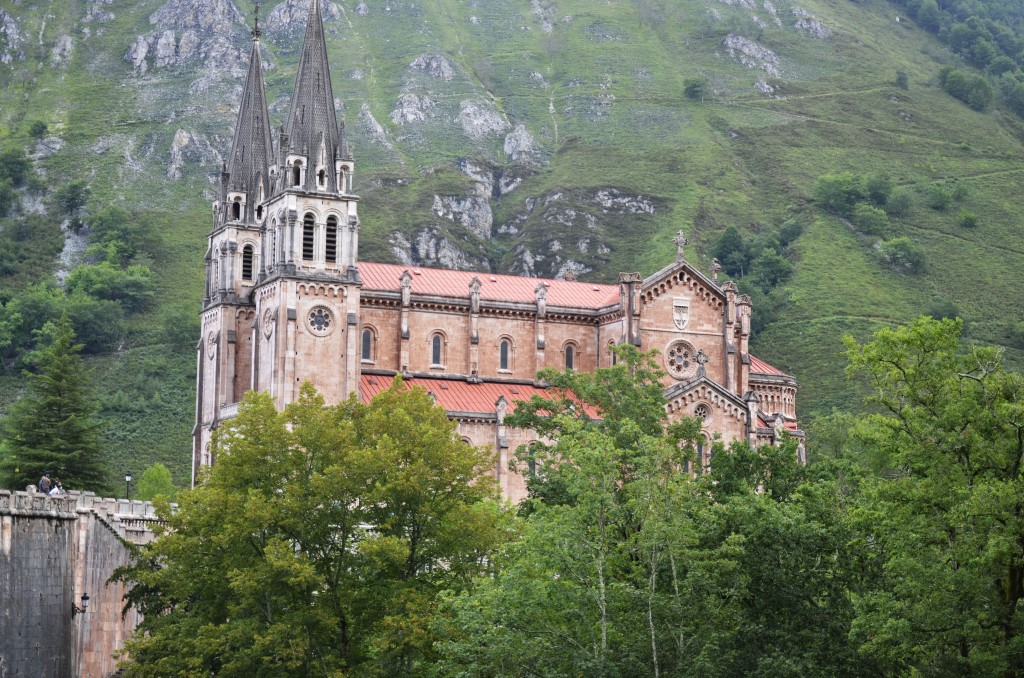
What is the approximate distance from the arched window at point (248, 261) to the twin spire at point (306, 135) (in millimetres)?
1932

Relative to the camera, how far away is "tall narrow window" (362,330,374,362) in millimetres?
97312

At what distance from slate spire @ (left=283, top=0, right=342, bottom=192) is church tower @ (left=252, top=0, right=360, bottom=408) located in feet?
0.17

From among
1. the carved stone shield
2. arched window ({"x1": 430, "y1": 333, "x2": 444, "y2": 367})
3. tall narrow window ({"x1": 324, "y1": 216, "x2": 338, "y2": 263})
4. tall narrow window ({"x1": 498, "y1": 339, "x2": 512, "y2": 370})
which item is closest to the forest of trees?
tall narrow window ({"x1": 324, "y1": 216, "x2": 338, "y2": 263})

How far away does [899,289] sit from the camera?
179000 millimetres

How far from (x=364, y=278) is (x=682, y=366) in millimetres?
19028

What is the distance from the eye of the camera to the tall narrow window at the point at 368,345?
97312mm

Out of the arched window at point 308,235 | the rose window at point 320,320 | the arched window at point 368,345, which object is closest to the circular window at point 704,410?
the arched window at point 368,345

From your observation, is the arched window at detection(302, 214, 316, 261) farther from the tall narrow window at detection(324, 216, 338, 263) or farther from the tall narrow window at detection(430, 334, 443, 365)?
the tall narrow window at detection(430, 334, 443, 365)

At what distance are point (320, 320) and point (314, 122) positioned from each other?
428 inches

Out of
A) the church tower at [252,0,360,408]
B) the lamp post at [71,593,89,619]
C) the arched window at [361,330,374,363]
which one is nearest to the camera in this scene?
the lamp post at [71,593,89,619]

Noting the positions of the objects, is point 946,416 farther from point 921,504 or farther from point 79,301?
point 79,301

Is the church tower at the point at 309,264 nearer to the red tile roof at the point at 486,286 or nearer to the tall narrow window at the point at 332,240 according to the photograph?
the tall narrow window at the point at 332,240

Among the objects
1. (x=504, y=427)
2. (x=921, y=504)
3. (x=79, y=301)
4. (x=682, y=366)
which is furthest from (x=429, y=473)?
(x=79, y=301)

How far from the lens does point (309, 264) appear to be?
92438 mm
